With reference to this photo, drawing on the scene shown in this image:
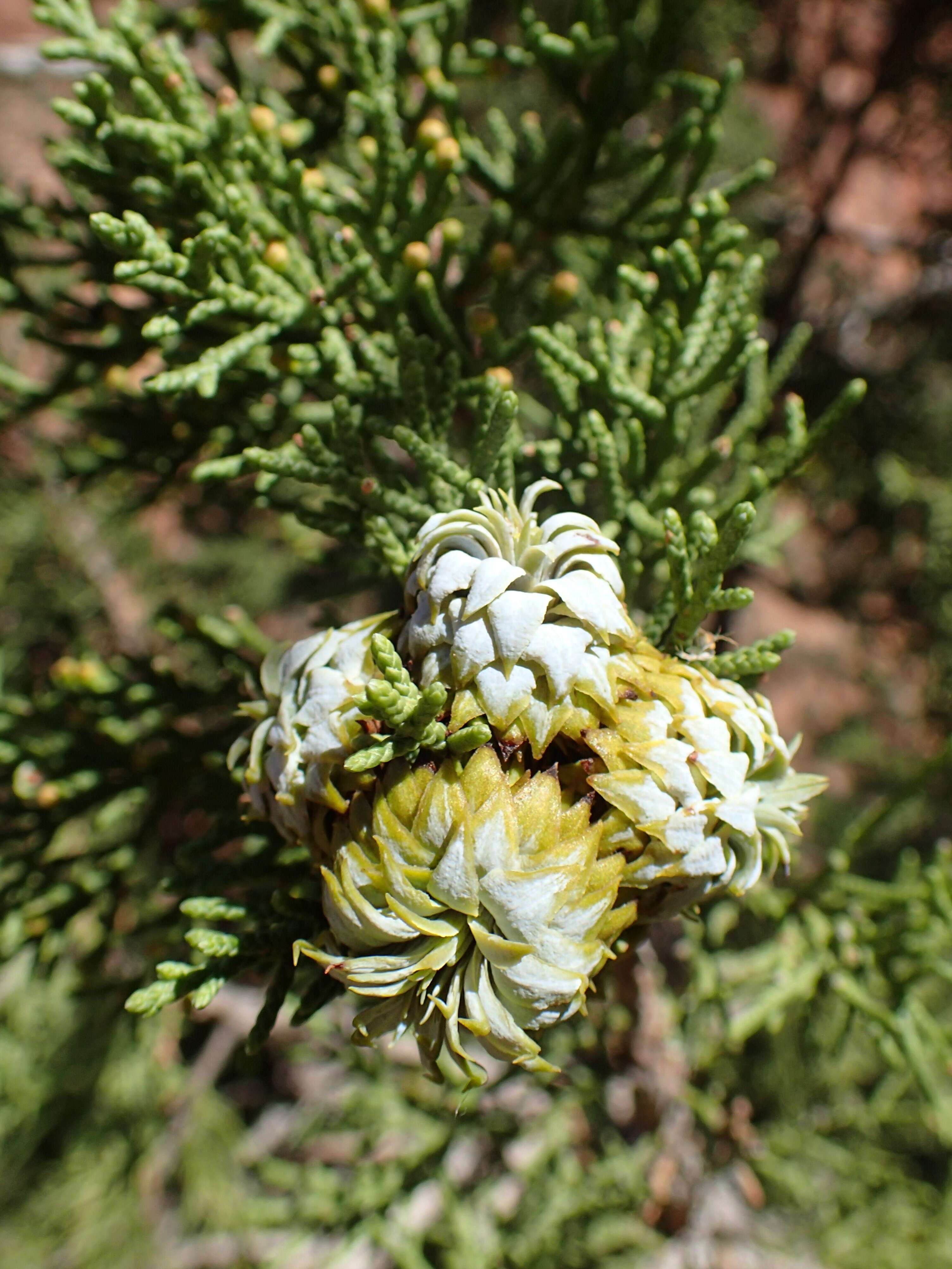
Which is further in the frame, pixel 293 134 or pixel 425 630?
pixel 293 134

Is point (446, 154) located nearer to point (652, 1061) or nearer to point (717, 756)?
point (717, 756)

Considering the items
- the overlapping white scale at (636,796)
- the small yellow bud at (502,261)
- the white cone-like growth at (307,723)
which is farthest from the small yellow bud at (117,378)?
the overlapping white scale at (636,796)

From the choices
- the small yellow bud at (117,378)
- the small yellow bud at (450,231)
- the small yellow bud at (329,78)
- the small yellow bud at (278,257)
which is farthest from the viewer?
the small yellow bud at (117,378)

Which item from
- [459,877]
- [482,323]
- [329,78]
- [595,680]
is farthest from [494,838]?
[329,78]

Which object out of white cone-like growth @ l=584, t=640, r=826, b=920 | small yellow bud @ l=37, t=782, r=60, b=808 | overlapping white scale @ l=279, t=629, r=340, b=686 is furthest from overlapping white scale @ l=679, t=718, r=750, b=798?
small yellow bud @ l=37, t=782, r=60, b=808

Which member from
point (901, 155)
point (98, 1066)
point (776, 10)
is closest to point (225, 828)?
point (98, 1066)

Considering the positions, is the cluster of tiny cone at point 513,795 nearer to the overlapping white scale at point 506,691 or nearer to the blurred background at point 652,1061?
the overlapping white scale at point 506,691
